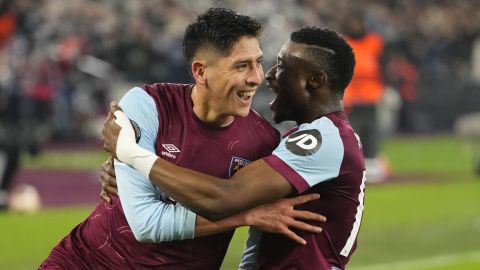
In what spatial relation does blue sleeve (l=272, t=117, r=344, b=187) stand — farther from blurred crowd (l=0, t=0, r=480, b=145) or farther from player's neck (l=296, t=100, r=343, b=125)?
blurred crowd (l=0, t=0, r=480, b=145)

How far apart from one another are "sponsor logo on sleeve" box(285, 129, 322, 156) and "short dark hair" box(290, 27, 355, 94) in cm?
33

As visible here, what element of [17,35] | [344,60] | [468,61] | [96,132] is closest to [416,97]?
[468,61]

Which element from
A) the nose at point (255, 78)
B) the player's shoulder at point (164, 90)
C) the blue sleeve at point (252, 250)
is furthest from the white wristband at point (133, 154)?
the blue sleeve at point (252, 250)

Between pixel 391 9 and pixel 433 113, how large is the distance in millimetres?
4626

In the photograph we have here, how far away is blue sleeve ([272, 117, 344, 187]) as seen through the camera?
463cm

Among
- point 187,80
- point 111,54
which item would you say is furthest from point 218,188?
point 111,54

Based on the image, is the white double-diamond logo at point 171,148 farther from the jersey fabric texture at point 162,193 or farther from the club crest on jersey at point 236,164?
the club crest on jersey at point 236,164

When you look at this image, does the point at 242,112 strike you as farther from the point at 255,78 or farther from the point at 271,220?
the point at 271,220

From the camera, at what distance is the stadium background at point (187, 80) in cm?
1151

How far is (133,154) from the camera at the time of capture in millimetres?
4570

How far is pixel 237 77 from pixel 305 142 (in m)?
0.43

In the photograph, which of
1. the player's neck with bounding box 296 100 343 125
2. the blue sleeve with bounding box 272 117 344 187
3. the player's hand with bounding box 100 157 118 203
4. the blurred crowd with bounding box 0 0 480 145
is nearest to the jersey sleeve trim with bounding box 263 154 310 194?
the blue sleeve with bounding box 272 117 344 187

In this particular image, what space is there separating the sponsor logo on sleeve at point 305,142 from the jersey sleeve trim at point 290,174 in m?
0.08

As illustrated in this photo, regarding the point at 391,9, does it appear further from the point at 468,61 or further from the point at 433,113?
the point at 433,113
